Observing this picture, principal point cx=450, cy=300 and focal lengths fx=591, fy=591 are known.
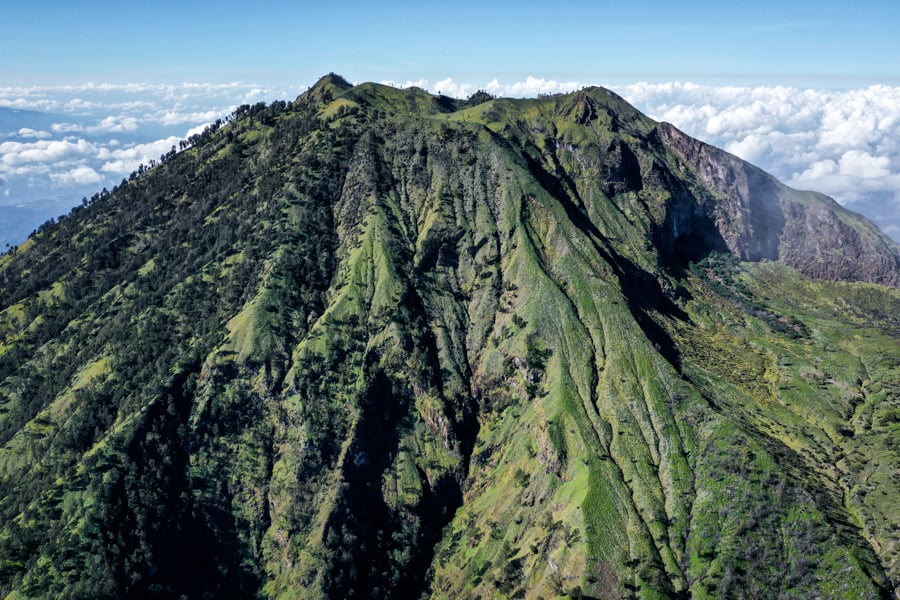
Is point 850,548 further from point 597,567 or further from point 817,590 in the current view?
point 597,567

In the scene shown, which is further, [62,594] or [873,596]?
[62,594]

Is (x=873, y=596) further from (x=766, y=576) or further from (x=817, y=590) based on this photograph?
(x=766, y=576)

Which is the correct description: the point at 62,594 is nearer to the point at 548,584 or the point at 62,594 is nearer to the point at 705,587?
the point at 548,584

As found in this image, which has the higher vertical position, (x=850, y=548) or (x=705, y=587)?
(x=850, y=548)

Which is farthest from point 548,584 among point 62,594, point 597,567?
point 62,594

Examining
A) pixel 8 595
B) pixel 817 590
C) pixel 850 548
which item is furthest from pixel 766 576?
pixel 8 595

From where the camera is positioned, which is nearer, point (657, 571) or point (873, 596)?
point (873, 596)

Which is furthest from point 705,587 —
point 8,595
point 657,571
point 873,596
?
point 8,595
